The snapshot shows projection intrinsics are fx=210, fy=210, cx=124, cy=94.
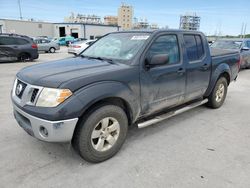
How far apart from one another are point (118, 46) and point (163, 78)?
90cm

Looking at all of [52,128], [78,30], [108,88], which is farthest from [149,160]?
[78,30]

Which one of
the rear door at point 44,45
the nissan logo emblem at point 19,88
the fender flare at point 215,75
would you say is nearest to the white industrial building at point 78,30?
the rear door at point 44,45

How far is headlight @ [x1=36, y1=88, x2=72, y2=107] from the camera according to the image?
2299 millimetres

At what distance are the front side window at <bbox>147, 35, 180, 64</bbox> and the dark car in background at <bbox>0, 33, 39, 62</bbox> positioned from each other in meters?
12.2

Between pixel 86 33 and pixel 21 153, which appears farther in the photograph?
pixel 86 33

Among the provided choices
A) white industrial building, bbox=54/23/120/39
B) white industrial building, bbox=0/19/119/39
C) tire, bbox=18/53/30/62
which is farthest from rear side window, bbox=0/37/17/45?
white industrial building, bbox=54/23/120/39

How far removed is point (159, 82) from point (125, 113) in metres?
0.75

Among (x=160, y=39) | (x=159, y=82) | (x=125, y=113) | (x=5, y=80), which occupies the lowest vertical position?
(x=5, y=80)

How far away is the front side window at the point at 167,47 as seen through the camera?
3.26m

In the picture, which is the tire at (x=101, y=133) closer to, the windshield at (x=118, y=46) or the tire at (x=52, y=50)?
the windshield at (x=118, y=46)

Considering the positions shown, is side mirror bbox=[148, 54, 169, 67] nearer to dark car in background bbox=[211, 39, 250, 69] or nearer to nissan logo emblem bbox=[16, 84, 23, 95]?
nissan logo emblem bbox=[16, 84, 23, 95]

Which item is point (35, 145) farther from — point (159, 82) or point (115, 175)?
point (159, 82)

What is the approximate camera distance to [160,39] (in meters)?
3.37

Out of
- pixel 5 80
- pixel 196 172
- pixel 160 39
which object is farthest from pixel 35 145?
pixel 5 80
